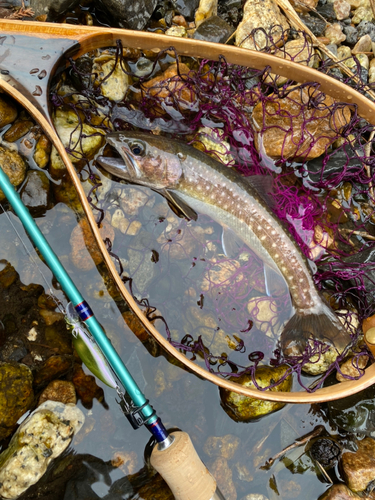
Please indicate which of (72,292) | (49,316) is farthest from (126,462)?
(72,292)

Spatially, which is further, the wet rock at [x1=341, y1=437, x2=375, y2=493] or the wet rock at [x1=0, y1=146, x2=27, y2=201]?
the wet rock at [x1=341, y1=437, x2=375, y2=493]

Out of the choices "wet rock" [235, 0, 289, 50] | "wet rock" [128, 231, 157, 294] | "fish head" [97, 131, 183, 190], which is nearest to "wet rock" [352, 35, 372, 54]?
"wet rock" [235, 0, 289, 50]

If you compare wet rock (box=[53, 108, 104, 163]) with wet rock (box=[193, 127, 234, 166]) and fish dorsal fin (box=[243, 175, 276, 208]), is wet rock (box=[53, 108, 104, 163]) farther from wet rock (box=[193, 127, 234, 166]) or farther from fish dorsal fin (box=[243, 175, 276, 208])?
fish dorsal fin (box=[243, 175, 276, 208])

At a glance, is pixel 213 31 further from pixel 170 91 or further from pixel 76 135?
pixel 76 135

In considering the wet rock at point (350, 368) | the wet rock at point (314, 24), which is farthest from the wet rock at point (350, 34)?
the wet rock at point (350, 368)

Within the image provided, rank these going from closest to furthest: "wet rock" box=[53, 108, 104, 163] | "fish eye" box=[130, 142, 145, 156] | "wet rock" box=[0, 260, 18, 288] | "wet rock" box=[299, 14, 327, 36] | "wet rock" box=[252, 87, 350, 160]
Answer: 1. "fish eye" box=[130, 142, 145, 156]
2. "wet rock" box=[53, 108, 104, 163]
3. "wet rock" box=[0, 260, 18, 288]
4. "wet rock" box=[252, 87, 350, 160]
5. "wet rock" box=[299, 14, 327, 36]

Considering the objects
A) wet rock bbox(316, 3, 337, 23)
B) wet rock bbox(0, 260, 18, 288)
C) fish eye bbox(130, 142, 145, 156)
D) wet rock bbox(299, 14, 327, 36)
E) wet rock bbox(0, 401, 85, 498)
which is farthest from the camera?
wet rock bbox(316, 3, 337, 23)

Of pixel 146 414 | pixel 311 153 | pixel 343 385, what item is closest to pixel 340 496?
pixel 343 385

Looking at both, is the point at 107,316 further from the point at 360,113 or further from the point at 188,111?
the point at 360,113
